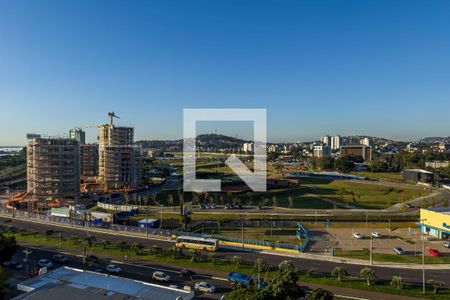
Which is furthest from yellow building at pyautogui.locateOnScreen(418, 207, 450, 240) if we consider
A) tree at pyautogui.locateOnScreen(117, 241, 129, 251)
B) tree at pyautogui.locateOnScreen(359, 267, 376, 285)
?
tree at pyautogui.locateOnScreen(117, 241, 129, 251)

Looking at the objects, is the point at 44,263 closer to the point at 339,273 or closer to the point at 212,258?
the point at 212,258

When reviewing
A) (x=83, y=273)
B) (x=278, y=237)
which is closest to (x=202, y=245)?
(x=278, y=237)

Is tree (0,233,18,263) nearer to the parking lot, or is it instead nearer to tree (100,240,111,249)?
tree (100,240,111,249)

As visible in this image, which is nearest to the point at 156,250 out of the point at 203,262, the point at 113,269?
the point at 203,262

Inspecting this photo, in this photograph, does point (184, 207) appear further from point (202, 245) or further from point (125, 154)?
point (125, 154)

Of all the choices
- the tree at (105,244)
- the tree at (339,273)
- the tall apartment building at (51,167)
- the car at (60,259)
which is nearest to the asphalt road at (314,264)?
the tree at (339,273)

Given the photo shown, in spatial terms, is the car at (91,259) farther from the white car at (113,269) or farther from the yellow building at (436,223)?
the yellow building at (436,223)
